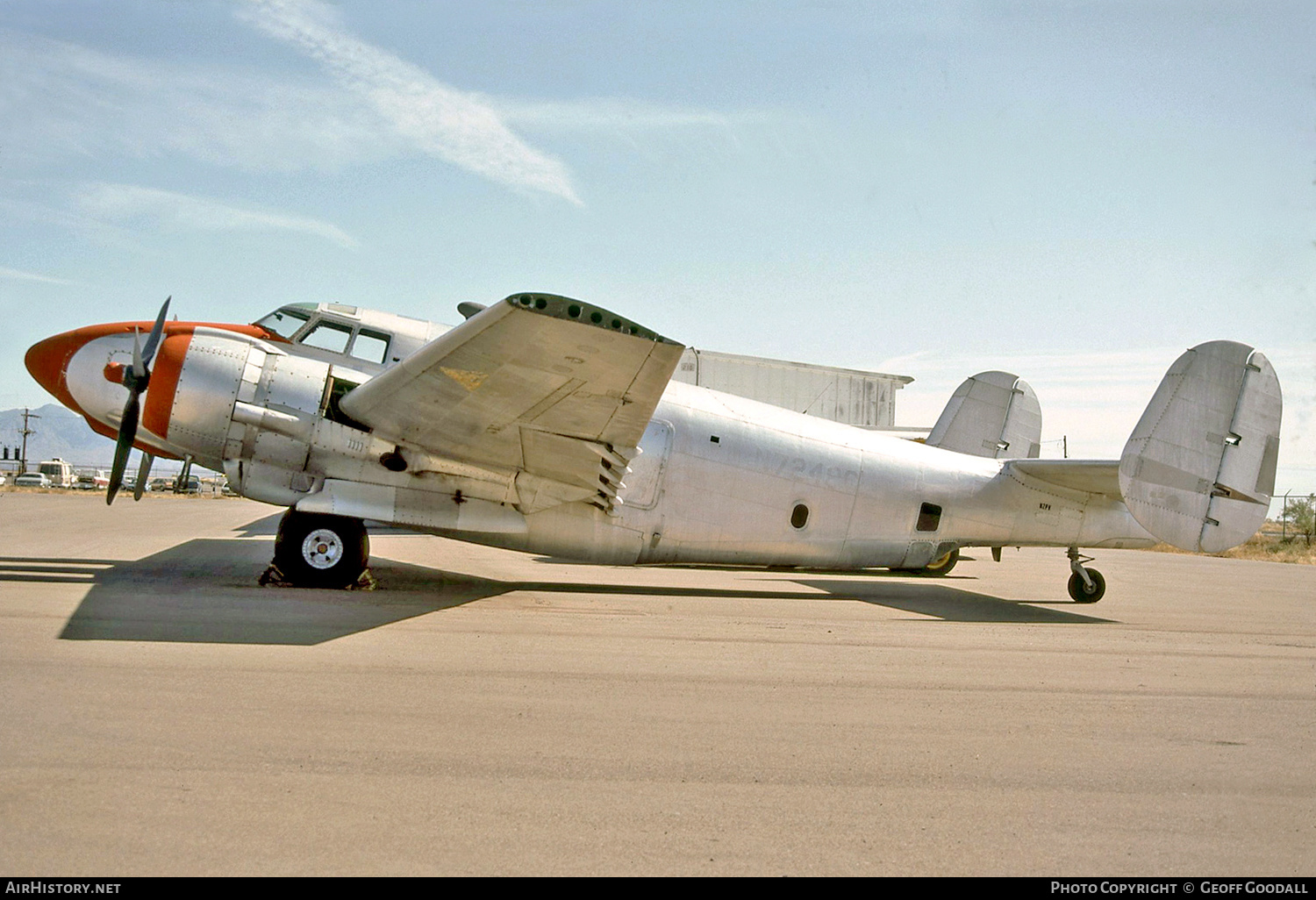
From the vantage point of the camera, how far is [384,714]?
530 centimetres

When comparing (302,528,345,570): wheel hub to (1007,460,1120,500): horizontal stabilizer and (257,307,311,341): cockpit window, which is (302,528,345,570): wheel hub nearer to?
(257,307,311,341): cockpit window

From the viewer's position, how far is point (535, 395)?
10.1 metres

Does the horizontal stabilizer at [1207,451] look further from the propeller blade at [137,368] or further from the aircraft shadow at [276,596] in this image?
the propeller blade at [137,368]

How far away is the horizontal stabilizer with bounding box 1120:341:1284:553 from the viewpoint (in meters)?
12.4

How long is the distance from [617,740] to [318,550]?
23.6ft

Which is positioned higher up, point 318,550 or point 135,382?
point 135,382

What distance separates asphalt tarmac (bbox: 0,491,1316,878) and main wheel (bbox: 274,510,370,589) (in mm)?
488

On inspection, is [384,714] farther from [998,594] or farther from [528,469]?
[998,594]

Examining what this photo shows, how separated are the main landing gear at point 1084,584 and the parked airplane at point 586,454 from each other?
0.03 metres

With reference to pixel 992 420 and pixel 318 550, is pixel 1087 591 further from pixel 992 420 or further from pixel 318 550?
pixel 318 550

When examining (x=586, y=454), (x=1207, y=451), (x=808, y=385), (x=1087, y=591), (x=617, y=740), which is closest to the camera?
(x=617, y=740)

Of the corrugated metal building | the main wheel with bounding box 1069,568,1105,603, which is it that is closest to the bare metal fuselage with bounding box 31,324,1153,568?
the main wheel with bounding box 1069,568,1105,603

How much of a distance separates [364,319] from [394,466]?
6.92 ft

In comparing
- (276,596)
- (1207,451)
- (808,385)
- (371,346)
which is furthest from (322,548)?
(808,385)
